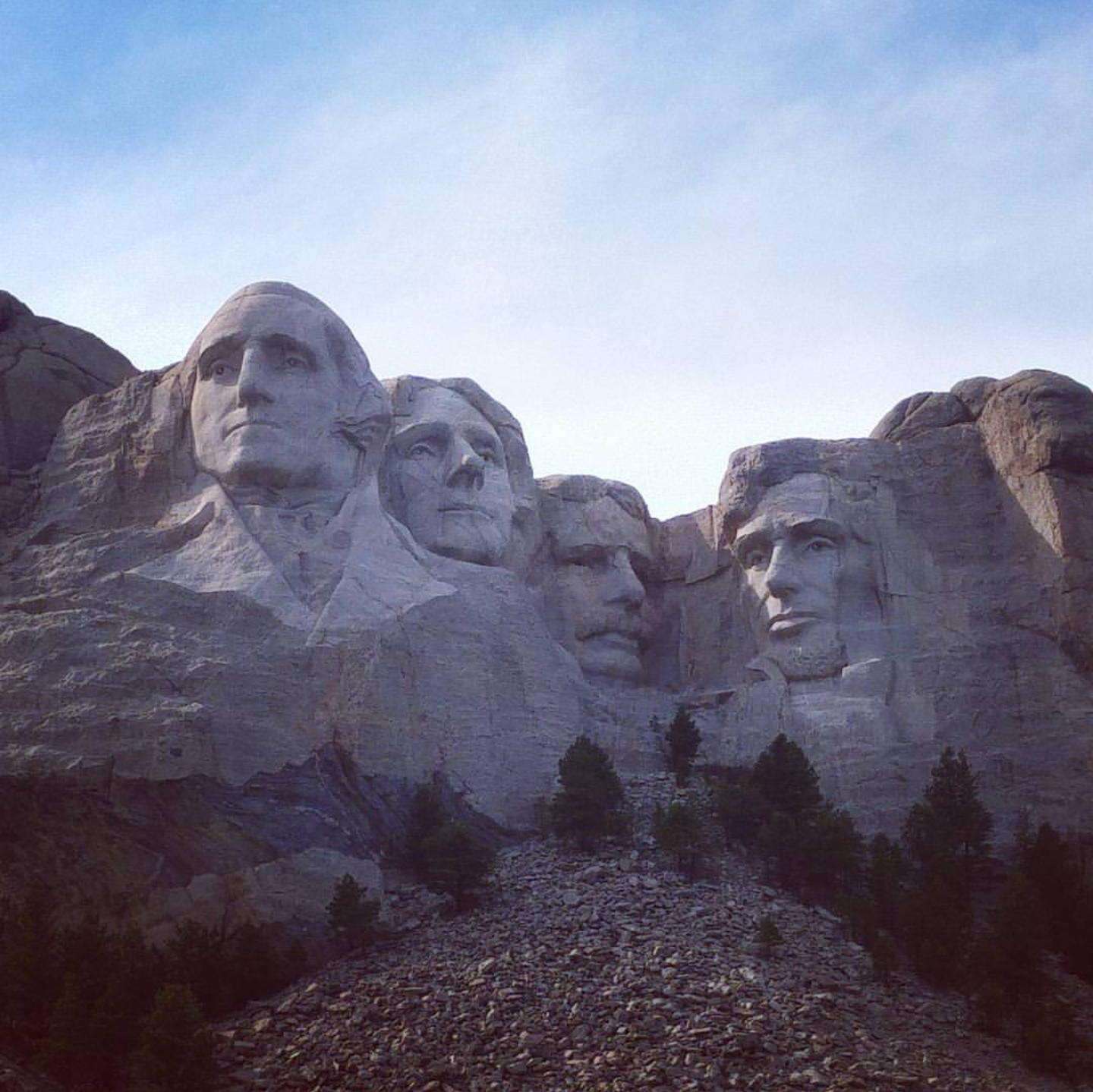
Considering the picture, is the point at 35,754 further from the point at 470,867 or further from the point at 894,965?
the point at 894,965

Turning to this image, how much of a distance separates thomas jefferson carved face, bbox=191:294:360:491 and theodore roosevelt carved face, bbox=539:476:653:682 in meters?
3.00

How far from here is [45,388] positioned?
931 inches

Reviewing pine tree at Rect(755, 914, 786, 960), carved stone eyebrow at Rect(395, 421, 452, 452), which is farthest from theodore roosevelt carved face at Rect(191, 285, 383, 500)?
pine tree at Rect(755, 914, 786, 960)

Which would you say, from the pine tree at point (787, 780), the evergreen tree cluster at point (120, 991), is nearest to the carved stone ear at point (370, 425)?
the pine tree at point (787, 780)

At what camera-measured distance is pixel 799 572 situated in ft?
76.5

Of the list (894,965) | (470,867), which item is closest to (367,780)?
(470,867)

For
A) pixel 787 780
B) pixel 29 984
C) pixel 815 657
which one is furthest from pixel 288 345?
pixel 29 984

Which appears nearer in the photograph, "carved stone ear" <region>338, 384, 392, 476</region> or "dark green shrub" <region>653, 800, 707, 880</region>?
"dark green shrub" <region>653, 800, 707, 880</region>

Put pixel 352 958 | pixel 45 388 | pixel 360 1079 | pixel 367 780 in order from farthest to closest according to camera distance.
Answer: pixel 45 388, pixel 367 780, pixel 352 958, pixel 360 1079

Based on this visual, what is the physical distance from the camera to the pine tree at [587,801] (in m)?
20.8

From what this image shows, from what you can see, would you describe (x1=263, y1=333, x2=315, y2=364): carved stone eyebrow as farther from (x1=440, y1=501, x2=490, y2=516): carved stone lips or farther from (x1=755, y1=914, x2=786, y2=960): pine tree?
(x1=755, y1=914, x2=786, y2=960): pine tree

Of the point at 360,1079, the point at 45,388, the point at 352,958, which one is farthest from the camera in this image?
the point at 45,388

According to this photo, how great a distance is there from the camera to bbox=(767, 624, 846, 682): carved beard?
75.2ft

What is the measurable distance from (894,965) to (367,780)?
14.7 feet
